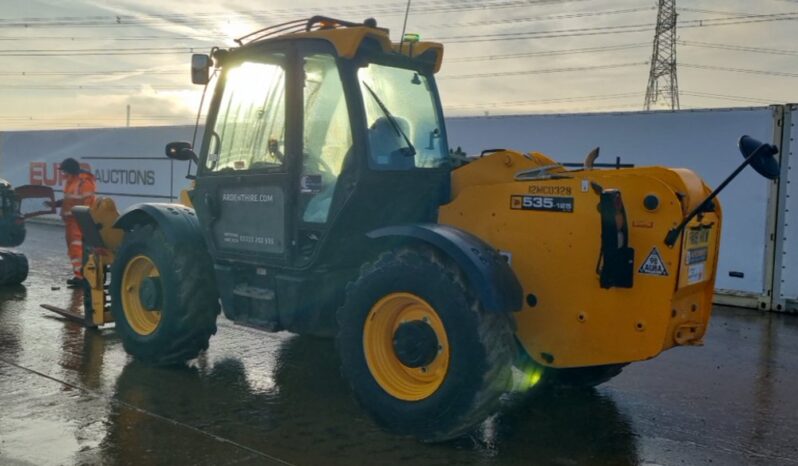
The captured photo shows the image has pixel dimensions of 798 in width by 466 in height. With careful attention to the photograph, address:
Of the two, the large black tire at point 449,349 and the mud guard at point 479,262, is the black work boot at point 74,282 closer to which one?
the large black tire at point 449,349

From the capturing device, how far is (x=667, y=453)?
4.51 meters

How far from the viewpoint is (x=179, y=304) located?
5812 millimetres

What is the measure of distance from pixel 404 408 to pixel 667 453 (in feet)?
5.10

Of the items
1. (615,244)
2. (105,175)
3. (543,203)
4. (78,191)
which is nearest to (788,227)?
(543,203)

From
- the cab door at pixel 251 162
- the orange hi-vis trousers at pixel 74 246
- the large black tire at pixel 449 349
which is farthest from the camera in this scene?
the orange hi-vis trousers at pixel 74 246

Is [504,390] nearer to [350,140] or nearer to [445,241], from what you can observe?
[445,241]

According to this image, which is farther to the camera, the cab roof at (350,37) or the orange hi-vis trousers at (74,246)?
the orange hi-vis trousers at (74,246)

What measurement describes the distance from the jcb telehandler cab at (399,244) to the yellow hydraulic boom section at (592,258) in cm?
1

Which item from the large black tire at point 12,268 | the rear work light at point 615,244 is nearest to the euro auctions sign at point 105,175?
the large black tire at point 12,268

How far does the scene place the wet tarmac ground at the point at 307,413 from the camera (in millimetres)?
4348

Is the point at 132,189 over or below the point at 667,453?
over

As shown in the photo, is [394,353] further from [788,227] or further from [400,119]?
[788,227]

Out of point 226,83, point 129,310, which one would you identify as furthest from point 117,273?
point 226,83

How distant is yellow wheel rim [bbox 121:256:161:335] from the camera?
248 inches
